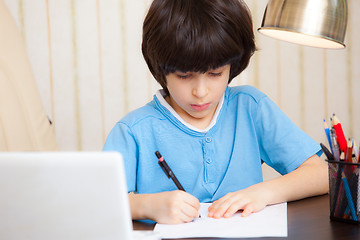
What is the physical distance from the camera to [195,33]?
1.02 m

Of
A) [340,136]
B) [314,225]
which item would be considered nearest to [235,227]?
[314,225]

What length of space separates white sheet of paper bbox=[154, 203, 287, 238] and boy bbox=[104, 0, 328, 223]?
59mm

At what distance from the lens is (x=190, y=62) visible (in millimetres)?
1022

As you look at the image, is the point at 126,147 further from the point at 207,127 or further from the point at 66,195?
the point at 66,195

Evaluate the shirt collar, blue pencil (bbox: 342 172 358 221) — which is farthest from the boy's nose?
blue pencil (bbox: 342 172 358 221)

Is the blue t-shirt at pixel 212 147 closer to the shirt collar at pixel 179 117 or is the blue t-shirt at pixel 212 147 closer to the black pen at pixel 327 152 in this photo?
the shirt collar at pixel 179 117

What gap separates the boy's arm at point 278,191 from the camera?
879 mm

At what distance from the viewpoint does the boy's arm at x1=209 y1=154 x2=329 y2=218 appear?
2.88ft

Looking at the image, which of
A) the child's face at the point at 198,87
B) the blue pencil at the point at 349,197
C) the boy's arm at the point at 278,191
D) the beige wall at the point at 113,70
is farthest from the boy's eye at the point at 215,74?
the beige wall at the point at 113,70

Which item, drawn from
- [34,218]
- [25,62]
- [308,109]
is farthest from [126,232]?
[308,109]

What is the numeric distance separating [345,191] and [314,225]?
8cm

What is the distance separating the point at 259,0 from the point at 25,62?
3.39 ft

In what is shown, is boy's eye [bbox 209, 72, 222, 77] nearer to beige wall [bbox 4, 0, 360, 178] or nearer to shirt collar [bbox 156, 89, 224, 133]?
shirt collar [bbox 156, 89, 224, 133]

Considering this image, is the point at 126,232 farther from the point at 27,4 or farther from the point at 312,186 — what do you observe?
the point at 27,4
